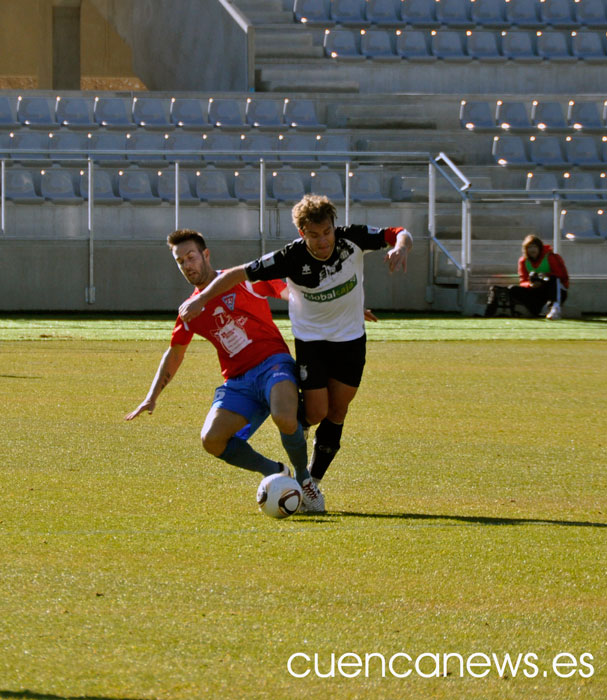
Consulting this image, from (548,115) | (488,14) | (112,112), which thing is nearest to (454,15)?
(488,14)

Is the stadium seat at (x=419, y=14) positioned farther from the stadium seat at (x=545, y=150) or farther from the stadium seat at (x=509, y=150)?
the stadium seat at (x=545, y=150)

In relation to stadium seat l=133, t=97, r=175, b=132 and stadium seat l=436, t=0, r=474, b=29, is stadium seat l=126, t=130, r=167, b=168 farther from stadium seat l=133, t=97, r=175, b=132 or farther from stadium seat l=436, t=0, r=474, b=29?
stadium seat l=436, t=0, r=474, b=29

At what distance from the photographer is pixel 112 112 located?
2778cm

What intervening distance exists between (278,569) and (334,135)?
22.8 meters

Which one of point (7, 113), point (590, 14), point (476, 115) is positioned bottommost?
point (7, 113)

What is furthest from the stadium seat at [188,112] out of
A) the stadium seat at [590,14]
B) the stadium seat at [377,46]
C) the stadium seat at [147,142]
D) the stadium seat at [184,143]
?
the stadium seat at [590,14]

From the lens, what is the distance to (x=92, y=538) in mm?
5766

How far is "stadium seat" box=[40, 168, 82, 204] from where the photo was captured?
24531 mm

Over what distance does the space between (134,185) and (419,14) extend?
11085 mm

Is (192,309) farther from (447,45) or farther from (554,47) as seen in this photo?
(554,47)

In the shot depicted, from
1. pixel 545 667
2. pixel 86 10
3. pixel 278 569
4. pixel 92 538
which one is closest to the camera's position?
pixel 545 667

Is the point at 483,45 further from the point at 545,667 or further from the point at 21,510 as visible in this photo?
the point at 545,667

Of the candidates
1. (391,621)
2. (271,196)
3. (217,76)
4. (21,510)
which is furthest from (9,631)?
(217,76)

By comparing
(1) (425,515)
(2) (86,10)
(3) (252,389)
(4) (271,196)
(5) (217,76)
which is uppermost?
(2) (86,10)
